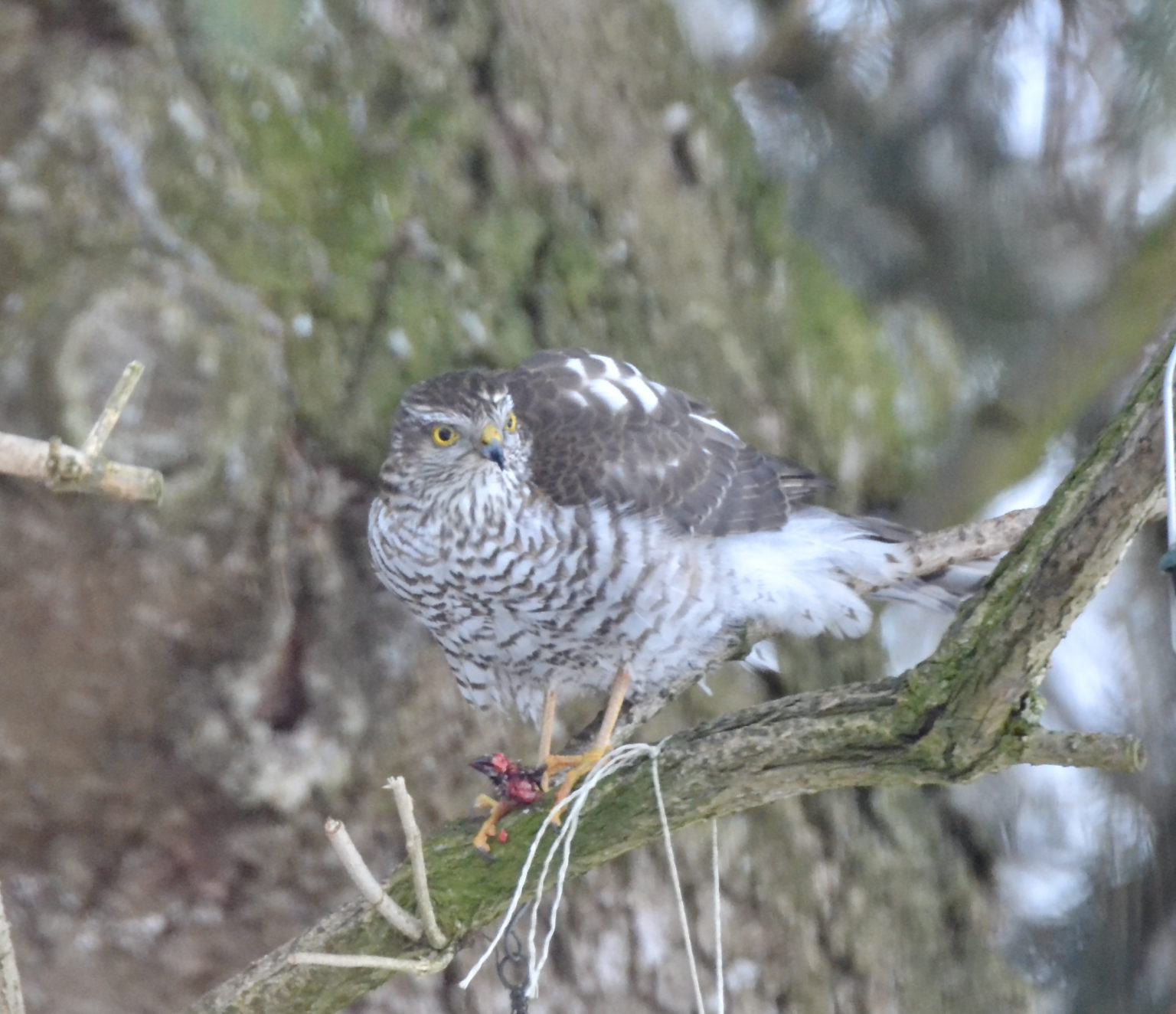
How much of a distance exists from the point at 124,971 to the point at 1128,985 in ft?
6.57

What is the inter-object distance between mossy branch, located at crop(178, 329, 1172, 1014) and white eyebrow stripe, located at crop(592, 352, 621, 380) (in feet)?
2.74

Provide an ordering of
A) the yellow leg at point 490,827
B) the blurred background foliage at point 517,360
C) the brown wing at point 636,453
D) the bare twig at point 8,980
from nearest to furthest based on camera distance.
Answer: the bare twig at point 8,980 → the yellow leg at point 490,827 → the brown wing at point 636,453 → the blurred background foliage at point 517,360

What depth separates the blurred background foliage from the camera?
89.0 inches

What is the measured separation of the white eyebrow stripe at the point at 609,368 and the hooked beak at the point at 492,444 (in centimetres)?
38

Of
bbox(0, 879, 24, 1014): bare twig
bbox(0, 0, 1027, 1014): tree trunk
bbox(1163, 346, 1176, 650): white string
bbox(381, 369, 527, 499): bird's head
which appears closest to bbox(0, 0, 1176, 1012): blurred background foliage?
bbox(0, 0, 1027, 1014): tree trunk

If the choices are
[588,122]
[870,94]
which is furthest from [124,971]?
[870,94]

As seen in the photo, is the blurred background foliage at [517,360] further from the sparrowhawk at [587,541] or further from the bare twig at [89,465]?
the bare twig at [89,465]

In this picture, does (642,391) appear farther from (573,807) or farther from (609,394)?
(573,807)

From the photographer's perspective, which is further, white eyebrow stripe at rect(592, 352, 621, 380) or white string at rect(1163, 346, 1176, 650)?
white eyebrow stripe at rect(592, 352, 621, 380)

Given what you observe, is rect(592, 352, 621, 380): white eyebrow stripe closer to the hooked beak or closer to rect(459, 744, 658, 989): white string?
the hooked beak

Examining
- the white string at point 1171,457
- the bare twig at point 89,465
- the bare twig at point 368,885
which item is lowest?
the bare twig at point 368,885

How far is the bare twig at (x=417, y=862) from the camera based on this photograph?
1.43 m

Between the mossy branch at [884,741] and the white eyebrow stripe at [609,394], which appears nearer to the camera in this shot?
the mossy branch at [884,741]

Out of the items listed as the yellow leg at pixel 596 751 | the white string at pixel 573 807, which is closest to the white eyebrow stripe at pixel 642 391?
the yellow leg at pixel 596 751
